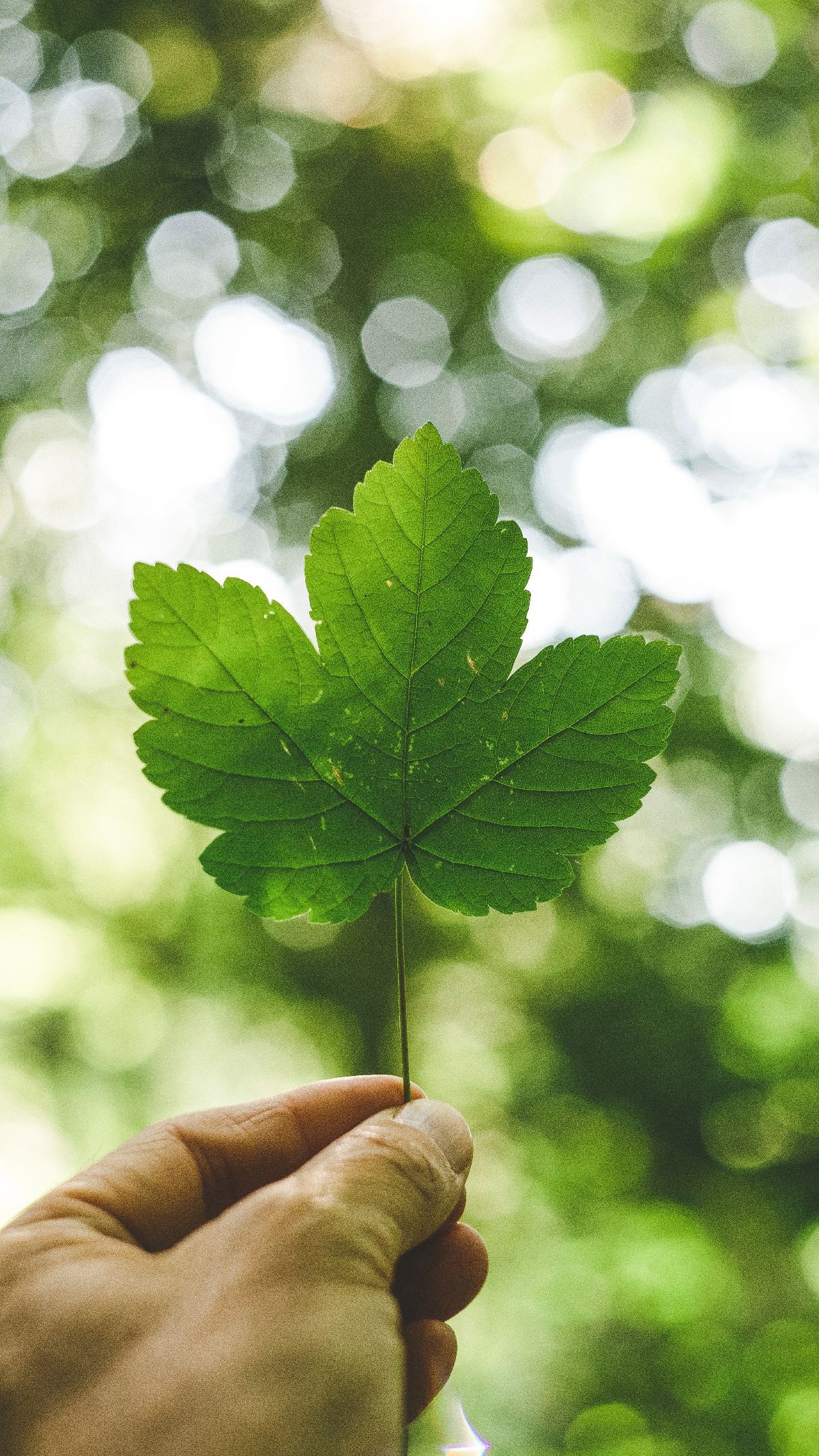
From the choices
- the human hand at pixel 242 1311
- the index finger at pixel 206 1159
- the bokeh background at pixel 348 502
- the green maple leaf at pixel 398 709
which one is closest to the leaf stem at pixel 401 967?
the green maple leaf at pixel 398 709

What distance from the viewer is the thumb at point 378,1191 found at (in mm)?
1119

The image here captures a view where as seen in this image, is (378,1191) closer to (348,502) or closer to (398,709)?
(398,709)

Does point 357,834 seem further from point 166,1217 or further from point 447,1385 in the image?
point 447,1385

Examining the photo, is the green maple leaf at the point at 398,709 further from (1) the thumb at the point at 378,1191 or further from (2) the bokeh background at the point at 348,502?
(2) the bokeh background at the point at 348,502

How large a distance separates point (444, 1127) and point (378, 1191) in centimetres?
20

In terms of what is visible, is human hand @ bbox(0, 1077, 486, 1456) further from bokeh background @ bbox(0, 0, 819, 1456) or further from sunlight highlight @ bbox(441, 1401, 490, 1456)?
bokeh background @ bbox(0, 0, 819, 1456)

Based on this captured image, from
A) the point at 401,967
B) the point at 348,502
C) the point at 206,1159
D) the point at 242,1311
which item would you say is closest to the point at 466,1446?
the point at 206,1159

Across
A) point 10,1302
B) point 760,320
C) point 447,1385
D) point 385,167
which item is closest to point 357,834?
point 10,1302

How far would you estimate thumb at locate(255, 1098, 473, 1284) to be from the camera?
3.67 feet

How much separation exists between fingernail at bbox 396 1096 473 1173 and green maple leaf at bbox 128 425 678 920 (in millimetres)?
396

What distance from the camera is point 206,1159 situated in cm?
164

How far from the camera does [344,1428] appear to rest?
1.02m

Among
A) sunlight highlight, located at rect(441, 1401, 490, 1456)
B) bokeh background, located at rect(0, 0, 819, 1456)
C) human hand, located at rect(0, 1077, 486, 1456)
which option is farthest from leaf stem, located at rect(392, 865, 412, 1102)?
bokeh background, located at rect(0, 0, 819, 1456)

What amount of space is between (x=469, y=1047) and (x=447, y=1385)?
6051 millimetres
